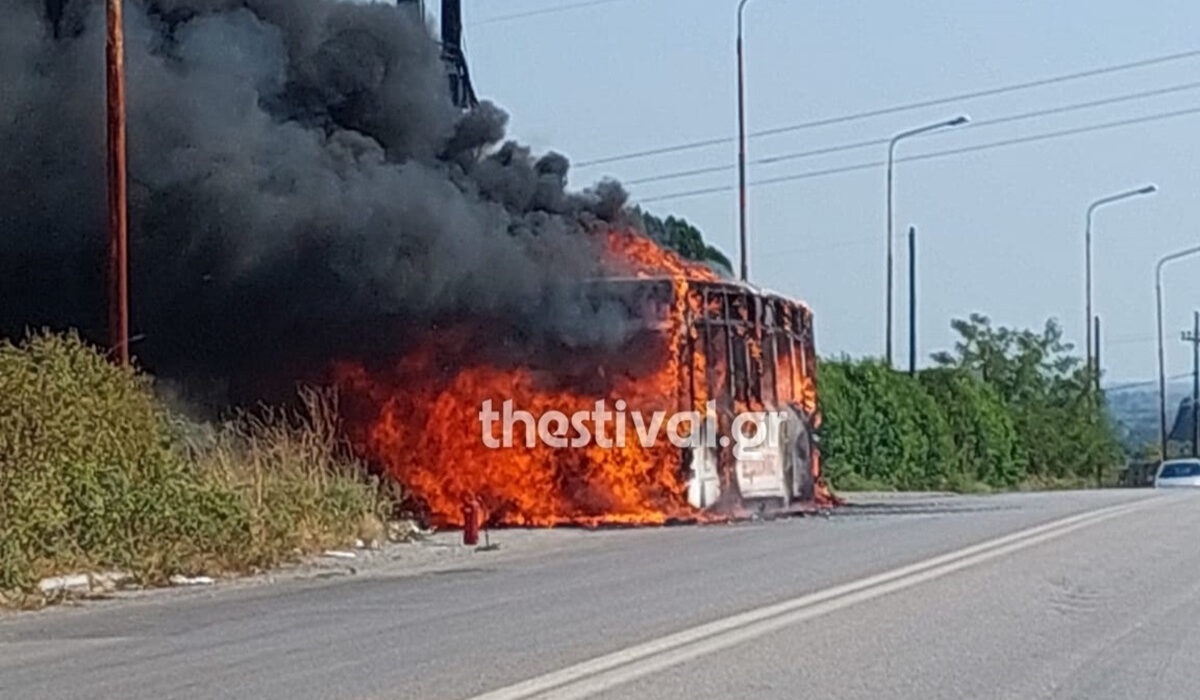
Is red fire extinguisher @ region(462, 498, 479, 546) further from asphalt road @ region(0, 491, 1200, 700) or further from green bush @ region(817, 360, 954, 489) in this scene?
green bush @ region(817, 360, 954, 489)

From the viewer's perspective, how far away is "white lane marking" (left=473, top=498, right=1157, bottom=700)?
12.1 metres

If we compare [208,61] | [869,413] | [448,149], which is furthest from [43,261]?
[869,413]

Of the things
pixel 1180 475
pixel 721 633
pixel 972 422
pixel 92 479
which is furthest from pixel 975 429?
pixel 721 633

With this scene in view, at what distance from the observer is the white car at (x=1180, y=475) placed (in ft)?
189

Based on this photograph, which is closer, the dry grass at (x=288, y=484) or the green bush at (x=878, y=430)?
the dry grass at (x=288, y=484)

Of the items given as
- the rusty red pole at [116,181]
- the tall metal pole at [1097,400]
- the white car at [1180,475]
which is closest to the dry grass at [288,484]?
the rusty red pole at [116,181]

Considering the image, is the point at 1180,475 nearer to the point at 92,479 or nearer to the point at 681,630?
the point at 92,479

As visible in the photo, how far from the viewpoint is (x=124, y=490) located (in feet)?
75.3

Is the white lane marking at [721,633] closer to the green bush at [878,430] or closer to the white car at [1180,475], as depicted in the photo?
the green bush at [878,430]

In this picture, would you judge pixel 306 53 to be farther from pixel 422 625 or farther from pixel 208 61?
pixel 422 625

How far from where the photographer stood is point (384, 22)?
1345 inches

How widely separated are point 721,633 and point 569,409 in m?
17.3

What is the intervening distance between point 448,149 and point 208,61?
14.5 ft

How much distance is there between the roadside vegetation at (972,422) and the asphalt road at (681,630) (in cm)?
2704
